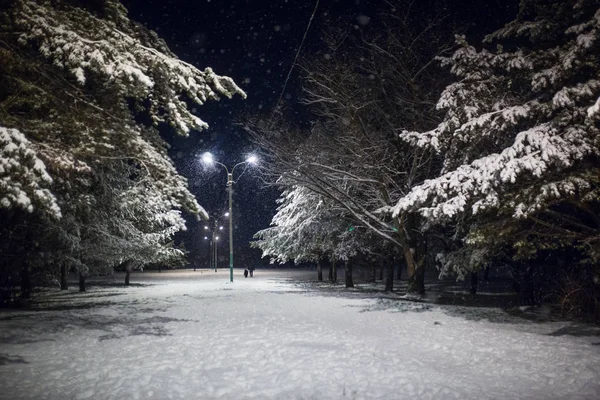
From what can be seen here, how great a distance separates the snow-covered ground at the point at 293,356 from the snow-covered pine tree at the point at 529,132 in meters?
2.53

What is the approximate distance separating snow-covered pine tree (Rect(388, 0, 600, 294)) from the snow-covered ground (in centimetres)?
253

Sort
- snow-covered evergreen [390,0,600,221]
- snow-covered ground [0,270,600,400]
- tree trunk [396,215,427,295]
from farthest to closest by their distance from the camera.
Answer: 1. tree trunk [396,215,427,295]
2. snow-covered evergreen [390,0,600,221]
3. snow-covered ground [0,270,600,400]

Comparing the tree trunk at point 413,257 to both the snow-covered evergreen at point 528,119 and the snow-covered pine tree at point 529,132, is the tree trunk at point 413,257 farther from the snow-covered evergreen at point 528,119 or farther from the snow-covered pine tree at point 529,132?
the snow-covered evergreen at point 528,119

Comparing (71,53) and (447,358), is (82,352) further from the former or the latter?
(447,358)

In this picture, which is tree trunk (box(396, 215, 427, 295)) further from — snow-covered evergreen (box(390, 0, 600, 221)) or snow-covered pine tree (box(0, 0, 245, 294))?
snow-covered pine tree (box(0, 0, 245, 294))

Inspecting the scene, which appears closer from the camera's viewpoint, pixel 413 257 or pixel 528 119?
pixel 528 119

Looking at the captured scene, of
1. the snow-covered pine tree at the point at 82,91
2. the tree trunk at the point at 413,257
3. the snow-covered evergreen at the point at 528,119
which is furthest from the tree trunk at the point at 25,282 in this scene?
the tree trunk at the point at 413,257

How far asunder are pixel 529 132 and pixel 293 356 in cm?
605


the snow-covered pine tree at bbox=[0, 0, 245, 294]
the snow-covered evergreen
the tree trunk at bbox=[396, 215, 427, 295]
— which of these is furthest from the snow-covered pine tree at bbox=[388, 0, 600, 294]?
the tree trunk at bbox=[396, 215, 427, 295]

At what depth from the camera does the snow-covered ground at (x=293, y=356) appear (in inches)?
211

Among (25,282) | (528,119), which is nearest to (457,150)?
(528,119)

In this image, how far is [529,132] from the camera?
8.17m

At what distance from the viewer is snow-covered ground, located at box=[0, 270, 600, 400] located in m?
5.35

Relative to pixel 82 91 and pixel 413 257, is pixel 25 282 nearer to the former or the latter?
pixel 82 91
